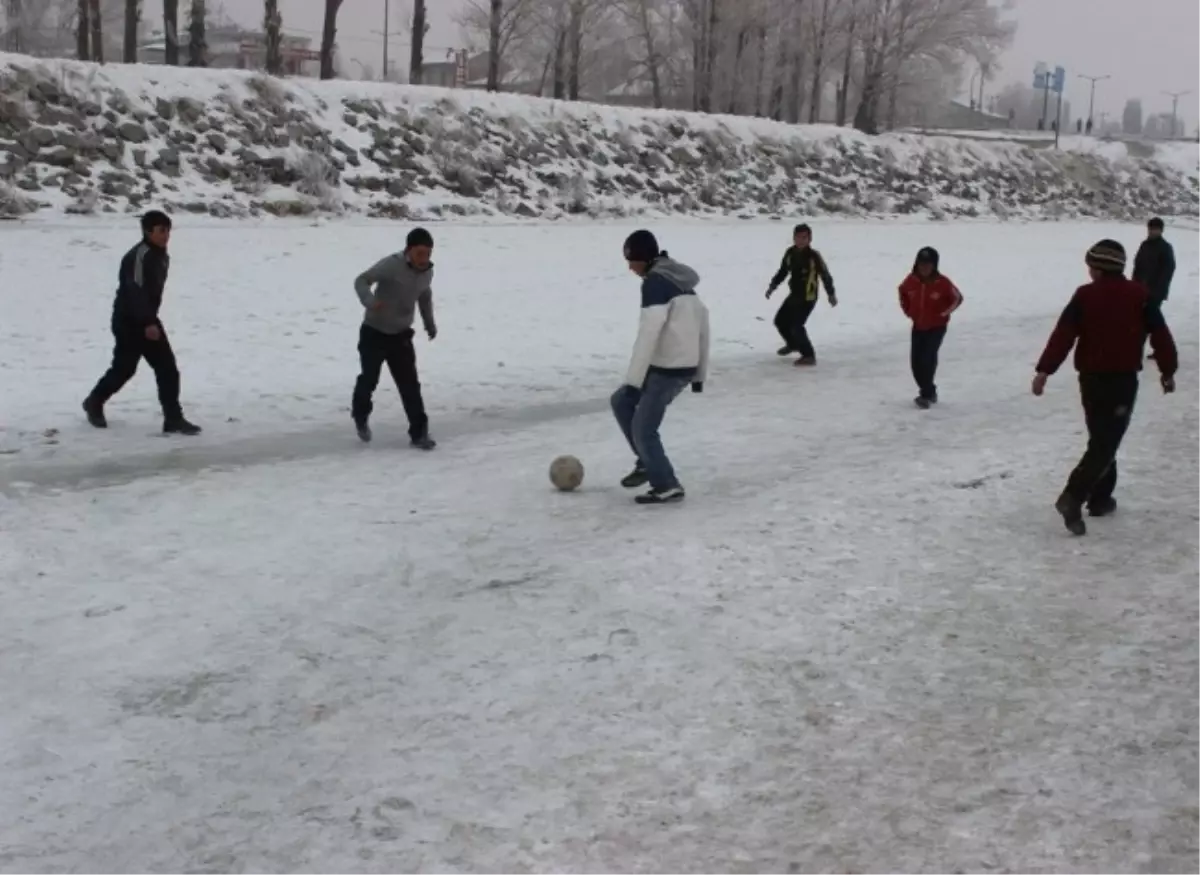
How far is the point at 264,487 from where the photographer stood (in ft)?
27.1

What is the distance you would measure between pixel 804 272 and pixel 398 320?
19.3 ft

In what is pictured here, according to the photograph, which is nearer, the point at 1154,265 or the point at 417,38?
the point at 1154,265

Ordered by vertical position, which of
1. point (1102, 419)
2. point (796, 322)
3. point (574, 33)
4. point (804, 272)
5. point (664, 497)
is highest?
point (574, 33)

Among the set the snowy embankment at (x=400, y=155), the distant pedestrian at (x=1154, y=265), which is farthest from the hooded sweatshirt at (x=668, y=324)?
the snowy embankment at (x=400, y=155)

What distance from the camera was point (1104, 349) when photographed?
712 centimetres

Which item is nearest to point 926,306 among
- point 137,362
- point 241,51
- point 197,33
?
point 137,362

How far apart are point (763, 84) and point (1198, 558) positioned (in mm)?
47394

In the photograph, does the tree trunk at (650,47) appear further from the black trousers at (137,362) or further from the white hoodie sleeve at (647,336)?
the white hoodie sleeve at (647,336)

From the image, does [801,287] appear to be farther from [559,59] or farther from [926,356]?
[559,59]

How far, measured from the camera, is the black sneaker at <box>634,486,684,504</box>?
26.4 ft

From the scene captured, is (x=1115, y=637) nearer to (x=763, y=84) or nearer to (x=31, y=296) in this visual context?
(x=31, y=296)

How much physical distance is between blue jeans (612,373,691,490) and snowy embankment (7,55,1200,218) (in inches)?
567

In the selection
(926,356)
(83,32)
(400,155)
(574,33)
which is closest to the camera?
(926,356)

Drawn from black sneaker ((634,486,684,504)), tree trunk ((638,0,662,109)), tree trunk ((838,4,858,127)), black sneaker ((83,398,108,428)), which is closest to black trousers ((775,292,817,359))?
black sneaker ((634,486,684,504))
